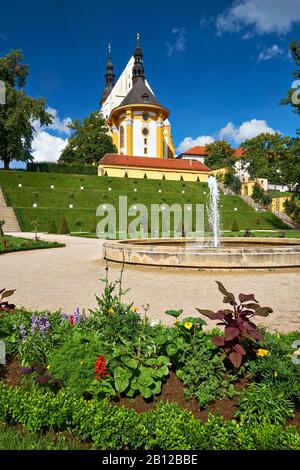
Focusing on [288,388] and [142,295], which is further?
[142,295]

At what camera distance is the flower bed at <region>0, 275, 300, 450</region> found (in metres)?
2.54

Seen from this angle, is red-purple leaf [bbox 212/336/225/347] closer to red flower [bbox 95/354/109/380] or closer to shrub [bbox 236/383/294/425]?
shrub [bbox 236/383/294/425]

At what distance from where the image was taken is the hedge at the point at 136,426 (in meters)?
2.43

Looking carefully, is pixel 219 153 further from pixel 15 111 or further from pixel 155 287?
pixel 155 287

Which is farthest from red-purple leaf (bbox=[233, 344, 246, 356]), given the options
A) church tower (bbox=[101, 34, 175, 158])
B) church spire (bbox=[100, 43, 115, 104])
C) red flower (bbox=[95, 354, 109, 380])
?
church spire (bbox=[100, 43, 115, 104])

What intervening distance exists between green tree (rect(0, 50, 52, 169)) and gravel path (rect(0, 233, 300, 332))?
115 ft

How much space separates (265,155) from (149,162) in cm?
2449

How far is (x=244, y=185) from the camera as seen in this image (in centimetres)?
5984

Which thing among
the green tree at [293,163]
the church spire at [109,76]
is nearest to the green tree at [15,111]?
the green tree at [293,163]

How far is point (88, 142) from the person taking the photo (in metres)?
66.8

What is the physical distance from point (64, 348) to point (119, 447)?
110 centimetres
